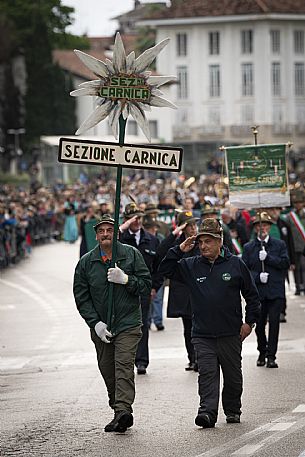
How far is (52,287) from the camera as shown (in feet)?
99.7

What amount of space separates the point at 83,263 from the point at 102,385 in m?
3.09

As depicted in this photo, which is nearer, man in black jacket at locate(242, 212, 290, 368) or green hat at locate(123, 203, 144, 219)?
man in black jacket at locate(242, 212, 290, 368)

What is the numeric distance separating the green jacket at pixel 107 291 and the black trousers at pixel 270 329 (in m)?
3.94

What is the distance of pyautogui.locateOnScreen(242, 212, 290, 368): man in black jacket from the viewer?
16.5 metres

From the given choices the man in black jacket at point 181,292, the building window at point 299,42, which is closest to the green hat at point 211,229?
the man in black jacket at point 181,292

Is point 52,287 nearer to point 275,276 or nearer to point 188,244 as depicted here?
point 275,276

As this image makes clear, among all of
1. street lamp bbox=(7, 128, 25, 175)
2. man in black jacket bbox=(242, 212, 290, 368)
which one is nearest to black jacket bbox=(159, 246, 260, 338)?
man in black jacket bbox=(242, 212, 290, 368)

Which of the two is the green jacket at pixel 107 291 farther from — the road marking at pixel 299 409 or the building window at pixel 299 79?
the building window at pixel 299 79

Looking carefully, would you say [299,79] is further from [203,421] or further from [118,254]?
[203,421]

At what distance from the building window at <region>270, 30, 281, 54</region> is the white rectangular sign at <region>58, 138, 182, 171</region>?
10798 cm

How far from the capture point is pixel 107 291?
12.4 m

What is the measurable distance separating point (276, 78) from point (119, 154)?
357 ft

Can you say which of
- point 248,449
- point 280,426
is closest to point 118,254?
point 280,426

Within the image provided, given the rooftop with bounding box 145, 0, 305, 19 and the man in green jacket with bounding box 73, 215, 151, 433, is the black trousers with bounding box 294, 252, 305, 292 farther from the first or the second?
the rooftop with bounding box 145, 0, 305, 19
